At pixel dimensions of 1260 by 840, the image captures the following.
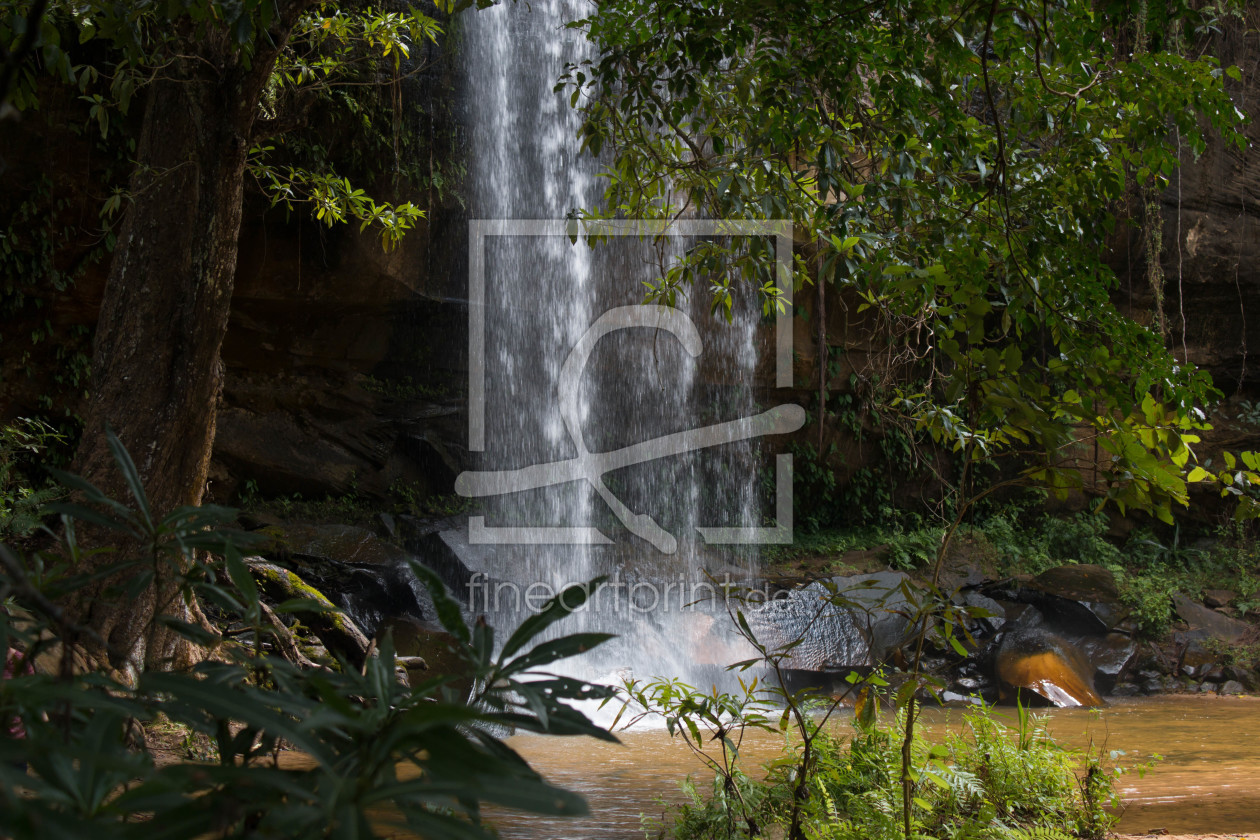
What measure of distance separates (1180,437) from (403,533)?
7.78 metres

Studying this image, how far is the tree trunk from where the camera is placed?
3.75 m

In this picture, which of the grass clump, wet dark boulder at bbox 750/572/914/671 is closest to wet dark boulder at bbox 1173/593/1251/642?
wet dark boulder at bbox 750/572/914/671

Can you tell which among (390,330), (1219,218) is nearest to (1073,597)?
(1219,218)

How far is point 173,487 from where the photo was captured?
386 centimetres

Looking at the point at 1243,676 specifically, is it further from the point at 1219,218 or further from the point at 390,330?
the point at 390,330

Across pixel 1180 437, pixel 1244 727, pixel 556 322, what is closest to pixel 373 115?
pixel 556 322

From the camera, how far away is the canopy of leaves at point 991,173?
2191 mm

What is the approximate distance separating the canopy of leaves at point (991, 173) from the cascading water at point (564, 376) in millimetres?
5597

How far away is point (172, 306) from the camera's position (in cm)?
382

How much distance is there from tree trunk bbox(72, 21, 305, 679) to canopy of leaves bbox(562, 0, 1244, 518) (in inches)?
69.4

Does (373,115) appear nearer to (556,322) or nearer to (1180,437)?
(556,322)

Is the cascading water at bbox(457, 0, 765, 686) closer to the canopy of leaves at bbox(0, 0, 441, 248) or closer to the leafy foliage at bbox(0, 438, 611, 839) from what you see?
the canopy of leaves at bbox(0, 0, 441, 248)

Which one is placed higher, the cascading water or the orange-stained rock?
the cascading water

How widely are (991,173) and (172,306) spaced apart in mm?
3580
